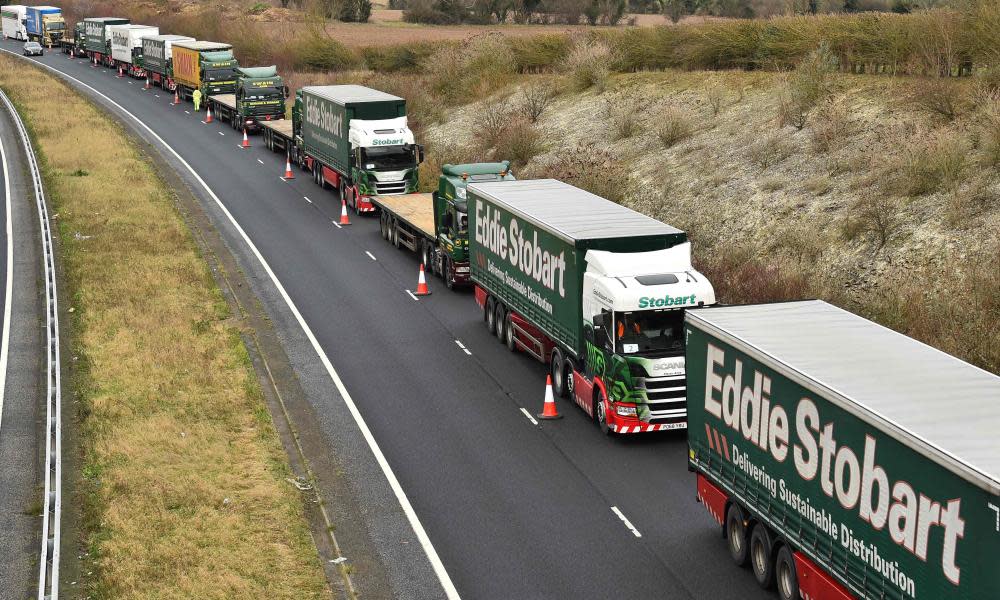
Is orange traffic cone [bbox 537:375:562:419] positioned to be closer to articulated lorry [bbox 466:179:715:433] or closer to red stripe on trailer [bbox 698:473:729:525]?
articulated lorry [bbox 466:179:715:433]

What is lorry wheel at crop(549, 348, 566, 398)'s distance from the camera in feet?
77.9

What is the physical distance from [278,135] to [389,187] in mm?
15837

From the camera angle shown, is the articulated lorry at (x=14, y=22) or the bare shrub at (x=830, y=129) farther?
the articulated lorry at (x=14, y=22)

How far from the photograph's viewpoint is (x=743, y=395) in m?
15.4

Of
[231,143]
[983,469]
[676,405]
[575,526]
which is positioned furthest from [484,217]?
[231,143]

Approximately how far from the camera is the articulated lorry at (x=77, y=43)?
105812mm

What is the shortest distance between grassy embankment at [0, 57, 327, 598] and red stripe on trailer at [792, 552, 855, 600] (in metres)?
6.29

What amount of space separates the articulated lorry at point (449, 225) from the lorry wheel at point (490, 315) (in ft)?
9.89

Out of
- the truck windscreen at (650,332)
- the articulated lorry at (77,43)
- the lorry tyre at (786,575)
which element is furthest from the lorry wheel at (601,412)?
the articulated lorry at (77,43)

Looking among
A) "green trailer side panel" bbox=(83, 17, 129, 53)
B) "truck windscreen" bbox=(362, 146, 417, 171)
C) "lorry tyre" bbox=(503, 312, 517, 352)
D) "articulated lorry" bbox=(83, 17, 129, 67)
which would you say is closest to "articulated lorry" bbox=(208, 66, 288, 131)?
"truck windscreen" bbox=(362, 146, 417, 171)

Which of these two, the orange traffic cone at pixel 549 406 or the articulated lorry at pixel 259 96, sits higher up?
the articulated lorry at pixel 259 96

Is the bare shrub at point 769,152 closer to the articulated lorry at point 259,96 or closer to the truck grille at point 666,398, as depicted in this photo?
the truck grille at point 666,398

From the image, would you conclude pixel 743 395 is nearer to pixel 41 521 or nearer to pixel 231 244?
pixel 41 521

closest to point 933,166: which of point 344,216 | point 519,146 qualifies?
point 344,216
